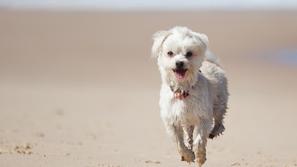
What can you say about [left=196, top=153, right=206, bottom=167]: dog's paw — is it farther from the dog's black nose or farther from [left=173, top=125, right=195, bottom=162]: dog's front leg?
the dog's black nose

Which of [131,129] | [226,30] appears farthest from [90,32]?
[131,129]

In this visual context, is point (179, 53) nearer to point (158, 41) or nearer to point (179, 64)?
point (179, 64)

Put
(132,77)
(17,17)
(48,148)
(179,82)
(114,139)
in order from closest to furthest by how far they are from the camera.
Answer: (179,82) < (48,148) < (114,139) < (132,77) < (17,17)

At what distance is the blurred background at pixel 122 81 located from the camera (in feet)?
36.0

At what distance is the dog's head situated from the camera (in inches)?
330

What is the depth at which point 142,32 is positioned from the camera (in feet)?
87.6

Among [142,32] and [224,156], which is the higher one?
[142,32]

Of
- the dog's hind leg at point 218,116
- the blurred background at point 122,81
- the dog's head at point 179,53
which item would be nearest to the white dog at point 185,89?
the dog's head at point 179,53

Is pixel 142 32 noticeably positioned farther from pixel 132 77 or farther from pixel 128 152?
pixel 128 152

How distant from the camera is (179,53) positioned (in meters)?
8.42

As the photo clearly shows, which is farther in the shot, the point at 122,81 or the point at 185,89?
A: the point at 122,81

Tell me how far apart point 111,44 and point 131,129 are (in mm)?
11786

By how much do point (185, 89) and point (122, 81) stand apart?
12106 mm

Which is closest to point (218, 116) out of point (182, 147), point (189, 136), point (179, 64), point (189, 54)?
point (189, 136)
